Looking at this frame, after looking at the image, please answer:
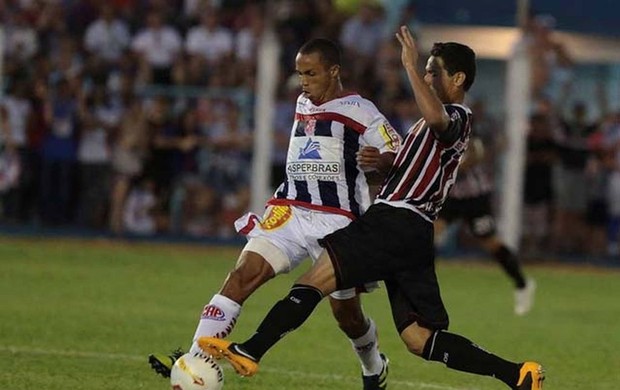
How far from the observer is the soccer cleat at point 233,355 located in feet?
27.3

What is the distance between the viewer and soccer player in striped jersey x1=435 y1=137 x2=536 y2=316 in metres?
16.1

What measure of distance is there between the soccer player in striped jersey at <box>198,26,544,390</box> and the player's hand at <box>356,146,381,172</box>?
0.60 feet

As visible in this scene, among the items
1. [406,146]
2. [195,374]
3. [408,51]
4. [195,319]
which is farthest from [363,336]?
[195,319]

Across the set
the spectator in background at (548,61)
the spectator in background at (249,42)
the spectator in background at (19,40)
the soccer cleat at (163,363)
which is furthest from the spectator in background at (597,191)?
the soccer cleat at (163,363)

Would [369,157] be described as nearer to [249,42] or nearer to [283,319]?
[283,319]

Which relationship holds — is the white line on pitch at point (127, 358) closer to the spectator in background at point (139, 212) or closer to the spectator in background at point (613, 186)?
the spectator in background at point (139, 212)

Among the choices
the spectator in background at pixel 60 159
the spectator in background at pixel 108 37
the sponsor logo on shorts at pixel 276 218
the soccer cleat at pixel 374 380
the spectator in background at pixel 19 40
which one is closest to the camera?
the sponsor logo on shorts at pixel 276 218

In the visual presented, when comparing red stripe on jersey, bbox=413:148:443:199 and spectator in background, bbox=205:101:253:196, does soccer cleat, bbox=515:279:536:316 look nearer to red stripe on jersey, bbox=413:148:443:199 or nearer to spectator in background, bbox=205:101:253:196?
spectator in background, bbox=205:101:253:196

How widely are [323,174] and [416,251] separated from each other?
0.85 metres

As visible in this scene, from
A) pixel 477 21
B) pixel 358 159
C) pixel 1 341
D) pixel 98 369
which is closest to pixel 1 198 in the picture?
pixel 477 21

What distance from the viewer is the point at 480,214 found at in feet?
54.2

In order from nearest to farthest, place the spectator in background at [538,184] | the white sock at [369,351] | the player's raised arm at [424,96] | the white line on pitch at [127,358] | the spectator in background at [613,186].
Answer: the player's raised arm at [424,96] < the white sock at [369,351] < the white line on pitch at [127,358] < the spectator in background at [613,186] < the spectator in background at [538,184]

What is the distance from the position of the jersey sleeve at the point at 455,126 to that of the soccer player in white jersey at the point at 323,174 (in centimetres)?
57

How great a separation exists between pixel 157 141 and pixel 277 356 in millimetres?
10366
